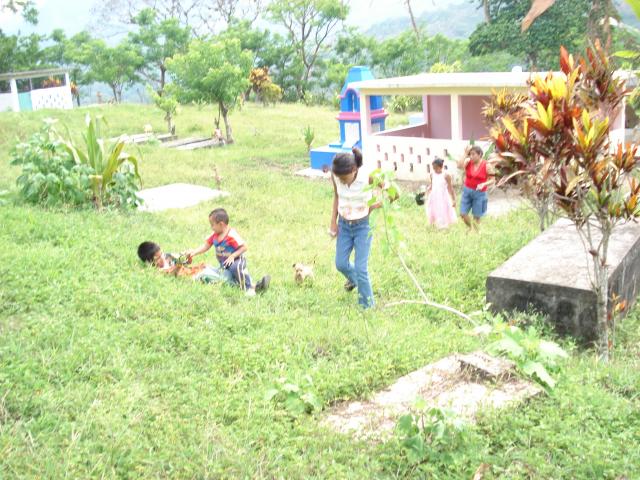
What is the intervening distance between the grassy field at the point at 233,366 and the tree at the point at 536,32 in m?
25.7

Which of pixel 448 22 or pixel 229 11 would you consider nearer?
pixel 229 11

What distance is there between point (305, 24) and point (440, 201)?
1170 inches

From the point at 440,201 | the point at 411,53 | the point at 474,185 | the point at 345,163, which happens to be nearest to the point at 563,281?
the point at 345,163

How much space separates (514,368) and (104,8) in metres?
50.3

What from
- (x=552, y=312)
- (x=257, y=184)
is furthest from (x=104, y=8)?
(x=552, y=312)

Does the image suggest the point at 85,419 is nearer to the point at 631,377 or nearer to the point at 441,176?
the point at 631,377

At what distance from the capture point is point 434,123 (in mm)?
15523

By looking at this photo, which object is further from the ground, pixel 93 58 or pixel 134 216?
pixel 93 58

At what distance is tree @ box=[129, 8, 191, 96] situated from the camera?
117ft

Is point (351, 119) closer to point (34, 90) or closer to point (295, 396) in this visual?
point (295, 396)

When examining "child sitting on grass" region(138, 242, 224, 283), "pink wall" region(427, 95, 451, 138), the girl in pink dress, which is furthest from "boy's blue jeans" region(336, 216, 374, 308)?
"pink wall" region(427, 95, 451, 138)

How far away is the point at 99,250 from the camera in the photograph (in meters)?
6.48

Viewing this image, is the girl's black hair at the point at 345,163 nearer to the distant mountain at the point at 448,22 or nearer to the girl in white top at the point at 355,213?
the girl in white top at the point at 355,213

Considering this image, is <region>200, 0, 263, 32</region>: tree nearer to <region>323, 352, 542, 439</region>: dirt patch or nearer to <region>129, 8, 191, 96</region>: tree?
<region>129, 8, 191, 96</region>: tree
